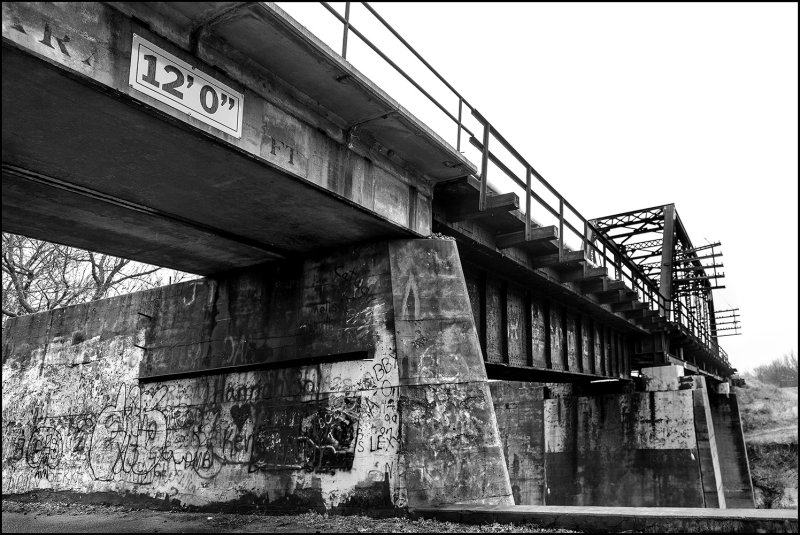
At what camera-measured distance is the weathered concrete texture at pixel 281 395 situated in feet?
30.8

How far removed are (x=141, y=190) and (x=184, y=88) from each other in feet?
7.55

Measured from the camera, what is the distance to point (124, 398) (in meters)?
13.1

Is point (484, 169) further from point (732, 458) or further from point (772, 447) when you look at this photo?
point (772, 447)

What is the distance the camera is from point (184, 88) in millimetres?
6805

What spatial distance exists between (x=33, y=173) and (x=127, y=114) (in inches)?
93.0

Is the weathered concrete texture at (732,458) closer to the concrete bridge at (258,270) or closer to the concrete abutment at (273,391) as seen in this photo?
the concrete bridge at (258,270)

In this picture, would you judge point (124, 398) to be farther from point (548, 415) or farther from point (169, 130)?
point (548, 415)

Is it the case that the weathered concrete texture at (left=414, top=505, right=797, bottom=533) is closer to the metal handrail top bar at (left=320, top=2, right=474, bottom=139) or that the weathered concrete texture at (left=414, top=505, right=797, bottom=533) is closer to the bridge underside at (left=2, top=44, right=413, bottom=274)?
the bridge underside at (left=2, top=44, right=413, bottom=274)

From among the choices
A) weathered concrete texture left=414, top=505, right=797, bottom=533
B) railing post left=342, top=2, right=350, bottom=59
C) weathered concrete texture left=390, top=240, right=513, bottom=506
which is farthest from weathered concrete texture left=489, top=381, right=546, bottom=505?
railing post left=342, top=2, right=350, bottom=59

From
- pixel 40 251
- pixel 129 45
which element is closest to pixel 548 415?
pixel 40 251

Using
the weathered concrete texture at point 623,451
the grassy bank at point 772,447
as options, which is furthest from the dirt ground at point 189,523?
the grassy bank at point 772,447

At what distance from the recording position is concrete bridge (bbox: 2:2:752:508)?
266 inches

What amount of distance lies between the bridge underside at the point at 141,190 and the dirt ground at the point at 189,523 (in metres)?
4.37

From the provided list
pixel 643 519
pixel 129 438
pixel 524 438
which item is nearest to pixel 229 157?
pixel 643 519
